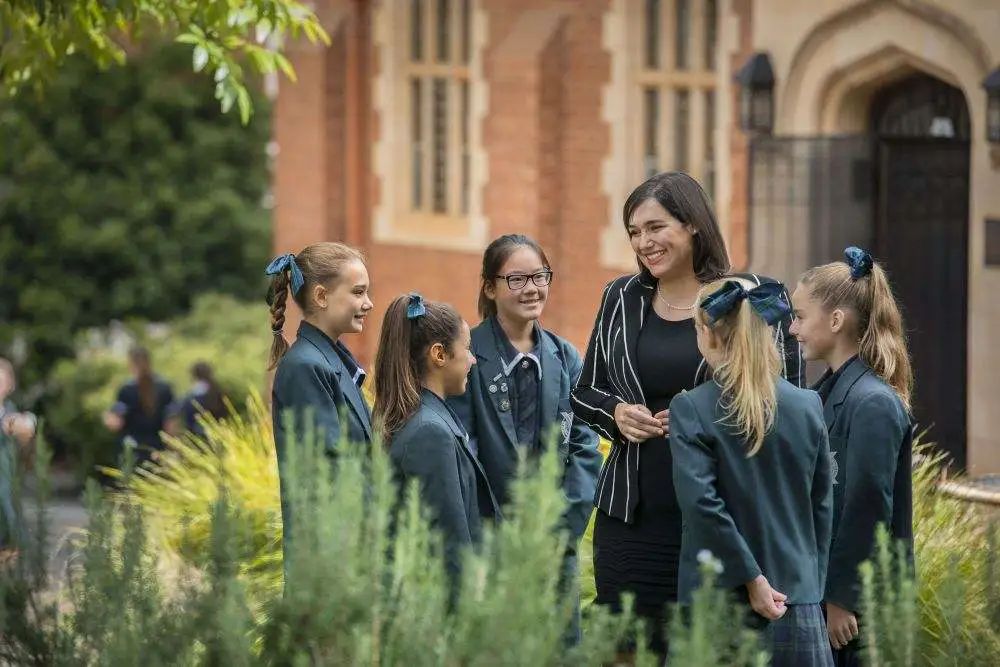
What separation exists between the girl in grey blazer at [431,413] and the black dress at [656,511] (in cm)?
45

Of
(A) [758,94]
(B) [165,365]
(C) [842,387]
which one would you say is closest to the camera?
(C) [842,387]

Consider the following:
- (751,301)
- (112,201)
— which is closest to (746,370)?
(751,301)

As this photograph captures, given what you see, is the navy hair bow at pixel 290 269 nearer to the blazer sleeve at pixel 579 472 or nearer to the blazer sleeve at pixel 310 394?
the blazer sleeve at pixel 310 394

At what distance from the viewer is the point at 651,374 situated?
550 cm

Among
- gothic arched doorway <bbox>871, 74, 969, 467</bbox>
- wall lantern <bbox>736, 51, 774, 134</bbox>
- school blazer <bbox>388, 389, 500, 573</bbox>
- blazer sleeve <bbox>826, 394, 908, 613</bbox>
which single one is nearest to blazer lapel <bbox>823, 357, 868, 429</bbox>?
blazer sleeve <bbox>826, 394, 908, 613</bbox>

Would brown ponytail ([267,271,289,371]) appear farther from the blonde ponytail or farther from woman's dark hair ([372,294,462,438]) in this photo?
the blonde ponytail

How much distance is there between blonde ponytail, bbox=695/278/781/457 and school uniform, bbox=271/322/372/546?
1.24 metres

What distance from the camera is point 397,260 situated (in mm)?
19141

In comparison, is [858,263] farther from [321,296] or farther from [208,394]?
[208,394]

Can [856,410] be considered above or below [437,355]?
below

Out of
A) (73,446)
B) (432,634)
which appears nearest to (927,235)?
(432,634)

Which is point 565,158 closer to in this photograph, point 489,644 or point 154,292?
point 154,292

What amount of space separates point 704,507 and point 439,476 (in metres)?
0.85

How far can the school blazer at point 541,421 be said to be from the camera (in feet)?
21.0
